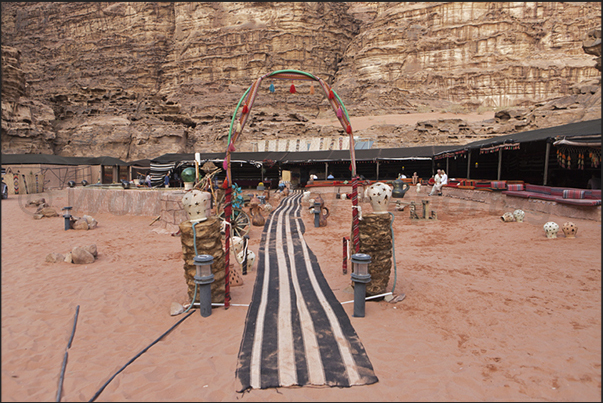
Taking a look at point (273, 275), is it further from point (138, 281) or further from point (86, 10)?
point (86, 10)

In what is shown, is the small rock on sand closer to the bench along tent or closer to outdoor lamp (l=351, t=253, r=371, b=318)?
outdoor lamp (l=351, t=253, r=371, b=318)

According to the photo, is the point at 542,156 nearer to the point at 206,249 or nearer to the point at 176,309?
the point at 206,249

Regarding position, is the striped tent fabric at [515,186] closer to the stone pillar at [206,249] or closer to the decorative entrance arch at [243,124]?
the decorative entrance arch at [243,124]

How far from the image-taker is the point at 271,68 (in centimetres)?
6581

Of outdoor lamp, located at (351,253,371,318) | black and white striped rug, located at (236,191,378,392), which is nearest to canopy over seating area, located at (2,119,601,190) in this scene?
outdoor lamp, located at (351,253,371,318)

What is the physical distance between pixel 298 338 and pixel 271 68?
68066mm

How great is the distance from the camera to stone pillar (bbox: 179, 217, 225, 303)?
551 centimetres

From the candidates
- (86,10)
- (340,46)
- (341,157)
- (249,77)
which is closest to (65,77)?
(86,10)

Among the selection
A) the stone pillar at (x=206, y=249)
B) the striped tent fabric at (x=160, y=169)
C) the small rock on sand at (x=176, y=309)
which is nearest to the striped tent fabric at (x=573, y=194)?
the stone pillar at (x=206, y=249)

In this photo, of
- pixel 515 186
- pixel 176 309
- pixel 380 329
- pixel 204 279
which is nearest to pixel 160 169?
pixel 176 309

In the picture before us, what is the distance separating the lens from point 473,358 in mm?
3916

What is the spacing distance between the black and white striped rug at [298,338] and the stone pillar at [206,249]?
0.68m

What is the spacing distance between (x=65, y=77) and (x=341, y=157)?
74.0m

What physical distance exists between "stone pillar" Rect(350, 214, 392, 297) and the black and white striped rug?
0.79 metres
